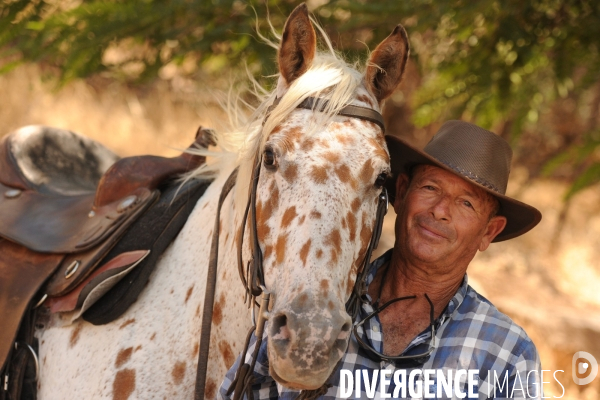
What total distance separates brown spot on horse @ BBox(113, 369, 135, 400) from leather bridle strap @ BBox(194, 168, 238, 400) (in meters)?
0.25

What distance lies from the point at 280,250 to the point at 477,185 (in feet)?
2.56

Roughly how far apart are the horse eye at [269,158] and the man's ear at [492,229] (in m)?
0.92

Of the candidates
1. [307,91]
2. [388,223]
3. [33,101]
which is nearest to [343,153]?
[307,91]

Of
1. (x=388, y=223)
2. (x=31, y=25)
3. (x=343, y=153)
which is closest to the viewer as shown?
(x=343, y=153)

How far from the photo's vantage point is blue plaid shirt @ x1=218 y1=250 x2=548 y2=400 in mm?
1963

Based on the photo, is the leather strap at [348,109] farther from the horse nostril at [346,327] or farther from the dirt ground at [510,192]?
the dirt ground at [510,192]

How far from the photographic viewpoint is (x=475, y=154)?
217cm

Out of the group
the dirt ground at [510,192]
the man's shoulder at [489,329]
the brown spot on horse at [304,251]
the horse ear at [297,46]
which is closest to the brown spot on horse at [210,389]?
the brown spot on horse at [304,251]

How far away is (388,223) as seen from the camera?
7719 mm

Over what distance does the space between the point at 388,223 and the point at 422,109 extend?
3.41m

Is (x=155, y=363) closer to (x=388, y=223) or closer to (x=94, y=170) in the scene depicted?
(x=94, y=170)

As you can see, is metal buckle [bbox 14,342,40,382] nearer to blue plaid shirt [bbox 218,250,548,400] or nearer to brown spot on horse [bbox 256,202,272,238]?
blue plaid shirt [bbox 218,250,548,400]

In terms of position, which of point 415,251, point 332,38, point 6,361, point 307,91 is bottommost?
point 6,361

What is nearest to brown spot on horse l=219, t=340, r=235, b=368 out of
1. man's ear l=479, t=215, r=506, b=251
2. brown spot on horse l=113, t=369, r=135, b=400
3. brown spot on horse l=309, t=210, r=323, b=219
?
brown spot on horse l=113, t=369, r=135, b=400
